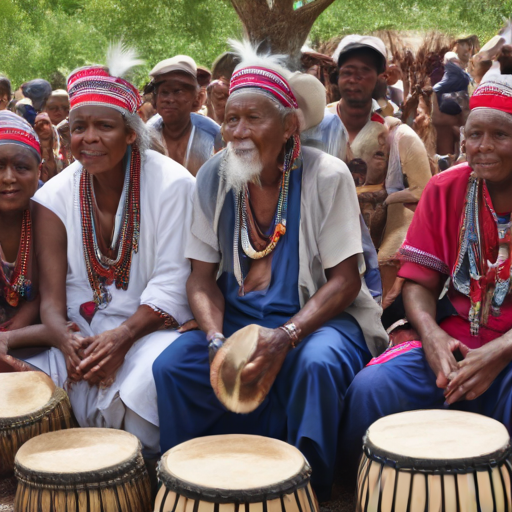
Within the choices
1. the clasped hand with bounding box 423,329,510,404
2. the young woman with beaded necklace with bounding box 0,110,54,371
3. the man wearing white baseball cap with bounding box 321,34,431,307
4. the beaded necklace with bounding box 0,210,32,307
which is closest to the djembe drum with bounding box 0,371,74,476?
the young woman with beaded necklace with bounding box 0,110,54,371

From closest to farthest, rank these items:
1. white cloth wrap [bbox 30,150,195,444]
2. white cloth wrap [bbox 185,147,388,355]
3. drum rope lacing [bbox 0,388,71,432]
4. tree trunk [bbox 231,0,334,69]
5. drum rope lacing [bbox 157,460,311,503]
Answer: drum rope lacing [bbox 157,460,311,503], drum rope lacing [bbox 0,388,71,432], white cloth wrap [bbox 185,147,388,355], white cloth wrap [bbox 30,150,195,444], tree trunk [bbox 231,0,334,69]

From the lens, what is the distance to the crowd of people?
338 cm

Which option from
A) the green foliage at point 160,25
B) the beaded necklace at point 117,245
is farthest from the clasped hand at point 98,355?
the green foliage at point 160,25

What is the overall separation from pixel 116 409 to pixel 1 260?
3.65 ft

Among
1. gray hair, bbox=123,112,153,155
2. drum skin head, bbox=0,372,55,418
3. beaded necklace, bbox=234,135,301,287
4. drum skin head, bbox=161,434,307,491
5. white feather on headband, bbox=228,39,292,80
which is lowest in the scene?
drum skin head, bbox=0,372,55,418

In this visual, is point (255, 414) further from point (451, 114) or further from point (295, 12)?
point (295, 12)

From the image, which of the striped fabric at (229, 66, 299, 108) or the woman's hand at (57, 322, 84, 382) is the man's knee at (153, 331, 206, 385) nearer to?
the woman's hand at (57, 322, 84, 382)

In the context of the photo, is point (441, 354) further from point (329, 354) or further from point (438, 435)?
point (438, 435)

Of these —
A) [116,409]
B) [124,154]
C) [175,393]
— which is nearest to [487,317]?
[175,393]

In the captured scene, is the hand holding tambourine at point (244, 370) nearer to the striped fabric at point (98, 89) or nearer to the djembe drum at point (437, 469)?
the djembe drum at point (437, 469)

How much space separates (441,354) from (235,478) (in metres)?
1.19

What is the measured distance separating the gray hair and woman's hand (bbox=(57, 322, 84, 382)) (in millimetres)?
1115

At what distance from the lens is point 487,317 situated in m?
3.49

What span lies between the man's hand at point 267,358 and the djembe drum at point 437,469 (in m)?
0.58
